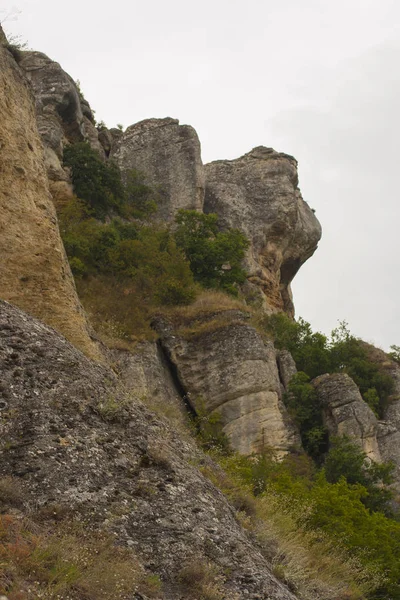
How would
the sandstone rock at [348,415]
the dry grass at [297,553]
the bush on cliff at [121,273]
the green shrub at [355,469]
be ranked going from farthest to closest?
the sandstone rock at [348,415] < the bush on cliff at [121,273] < the green shrub at [355,469] < the dry grass at [297,553]

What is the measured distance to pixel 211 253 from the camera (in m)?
37.0

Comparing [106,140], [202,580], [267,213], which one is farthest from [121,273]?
[202,580]

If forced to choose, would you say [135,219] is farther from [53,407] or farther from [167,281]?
[53,407]

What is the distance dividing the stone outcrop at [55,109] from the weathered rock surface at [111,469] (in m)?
25.4

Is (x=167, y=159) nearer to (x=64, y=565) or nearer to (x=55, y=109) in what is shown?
(x=55, y=109)

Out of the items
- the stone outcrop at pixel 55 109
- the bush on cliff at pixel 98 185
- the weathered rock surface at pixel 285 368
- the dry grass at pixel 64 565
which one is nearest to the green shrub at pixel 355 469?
the weathered rock surface at pixel 285 368

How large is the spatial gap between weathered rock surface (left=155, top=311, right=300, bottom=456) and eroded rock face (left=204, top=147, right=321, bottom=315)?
39.5 feet

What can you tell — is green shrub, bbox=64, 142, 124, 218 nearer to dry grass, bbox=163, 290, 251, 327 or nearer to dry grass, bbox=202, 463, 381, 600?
dry grass, bbox=163, 290, 251, 327

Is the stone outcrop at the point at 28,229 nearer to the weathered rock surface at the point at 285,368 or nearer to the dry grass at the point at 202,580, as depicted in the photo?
the dry grass at the point at 202,580

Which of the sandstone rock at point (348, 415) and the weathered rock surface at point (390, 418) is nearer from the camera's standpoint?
the sandstone rock at point (348, 415)

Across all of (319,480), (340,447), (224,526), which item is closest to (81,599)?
(224,526)

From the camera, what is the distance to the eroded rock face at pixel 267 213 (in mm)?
43719

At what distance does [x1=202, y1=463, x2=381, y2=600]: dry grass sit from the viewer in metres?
11.5

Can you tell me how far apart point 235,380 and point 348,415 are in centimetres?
545
